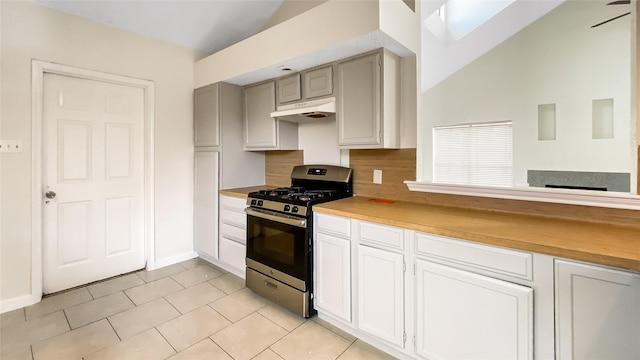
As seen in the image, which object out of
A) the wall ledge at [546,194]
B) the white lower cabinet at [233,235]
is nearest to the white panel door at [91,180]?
the white lower cabinet at [233,235]

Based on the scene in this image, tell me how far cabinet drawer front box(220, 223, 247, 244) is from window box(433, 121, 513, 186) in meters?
3.34

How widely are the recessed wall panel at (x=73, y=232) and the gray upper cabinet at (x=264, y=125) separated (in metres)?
1.71

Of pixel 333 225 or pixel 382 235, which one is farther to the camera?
pixel 333 225

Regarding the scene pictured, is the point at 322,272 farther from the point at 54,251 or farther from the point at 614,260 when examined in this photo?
the point at 54,251

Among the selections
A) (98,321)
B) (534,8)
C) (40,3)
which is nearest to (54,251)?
(98,321)

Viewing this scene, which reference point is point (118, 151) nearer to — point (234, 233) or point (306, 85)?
point (234, 233)

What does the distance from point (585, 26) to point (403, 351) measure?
208 inches

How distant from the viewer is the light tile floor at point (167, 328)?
175cm

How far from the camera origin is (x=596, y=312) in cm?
107

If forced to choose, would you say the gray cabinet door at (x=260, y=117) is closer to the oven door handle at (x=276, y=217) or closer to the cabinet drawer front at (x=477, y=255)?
the oven door handle at (x=276, y=217)

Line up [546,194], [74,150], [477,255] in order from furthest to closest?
[74,150] → [546,194] → [477,255]

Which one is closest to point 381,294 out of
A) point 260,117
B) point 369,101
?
point 369,101

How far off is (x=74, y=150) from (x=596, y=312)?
151 inches

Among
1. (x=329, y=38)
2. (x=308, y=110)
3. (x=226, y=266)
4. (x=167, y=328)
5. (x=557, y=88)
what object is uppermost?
(x=557, y=88)
